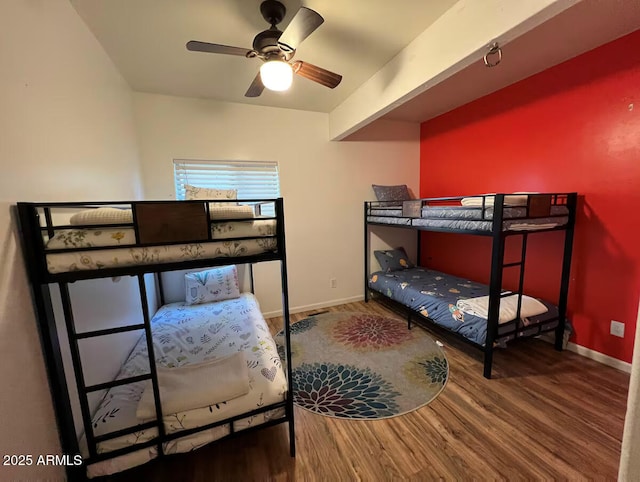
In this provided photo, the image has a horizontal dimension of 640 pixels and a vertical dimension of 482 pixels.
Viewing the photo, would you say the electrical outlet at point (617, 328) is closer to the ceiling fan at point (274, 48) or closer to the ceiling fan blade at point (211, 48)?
the ceiling fan at point (274, 48)

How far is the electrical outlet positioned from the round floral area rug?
1.30m

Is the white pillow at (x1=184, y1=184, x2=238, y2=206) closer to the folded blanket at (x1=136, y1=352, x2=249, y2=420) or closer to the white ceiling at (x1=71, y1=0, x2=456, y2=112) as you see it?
the white ceiling at (x1=71, y1=0, x2=456, y2=112)

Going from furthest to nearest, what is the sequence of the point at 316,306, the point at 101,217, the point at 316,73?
the point at 316,306
the point at 316,73
the point at 101,217

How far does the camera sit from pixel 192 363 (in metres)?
1.63

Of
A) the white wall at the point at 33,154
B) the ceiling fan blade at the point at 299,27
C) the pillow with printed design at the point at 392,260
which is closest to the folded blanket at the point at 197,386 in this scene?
the white wall at the point at 33,154

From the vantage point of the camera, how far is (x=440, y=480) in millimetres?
1288

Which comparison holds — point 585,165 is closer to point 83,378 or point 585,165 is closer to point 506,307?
point 506,307

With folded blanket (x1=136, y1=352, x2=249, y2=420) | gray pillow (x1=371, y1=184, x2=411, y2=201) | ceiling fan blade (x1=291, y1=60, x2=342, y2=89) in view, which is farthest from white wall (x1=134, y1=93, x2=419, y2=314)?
folded blanket (x1=136, y1=352, x2=249, y2=420)

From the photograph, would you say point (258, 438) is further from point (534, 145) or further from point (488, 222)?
point (534, 145)

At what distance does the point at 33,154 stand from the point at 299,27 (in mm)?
1346

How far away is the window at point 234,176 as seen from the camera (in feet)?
9.36

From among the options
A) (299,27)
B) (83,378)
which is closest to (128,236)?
(83,378)

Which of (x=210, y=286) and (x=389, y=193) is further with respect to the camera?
(x=389, y=193)

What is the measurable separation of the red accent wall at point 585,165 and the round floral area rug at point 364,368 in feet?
4.29
